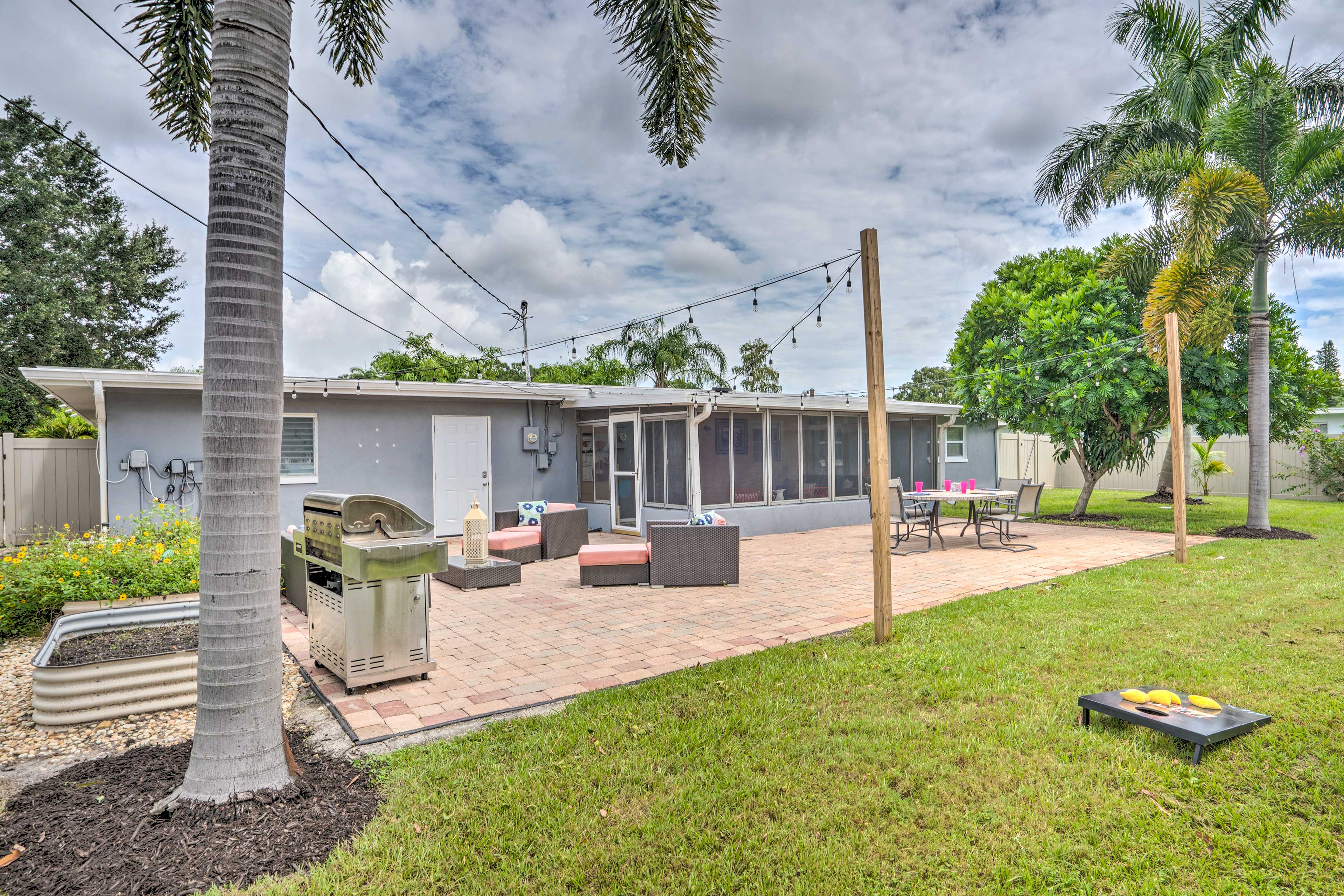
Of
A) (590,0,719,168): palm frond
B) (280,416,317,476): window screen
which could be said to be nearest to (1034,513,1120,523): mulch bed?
(590,0,719,168): palm frond

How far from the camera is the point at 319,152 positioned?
8148 millimetres

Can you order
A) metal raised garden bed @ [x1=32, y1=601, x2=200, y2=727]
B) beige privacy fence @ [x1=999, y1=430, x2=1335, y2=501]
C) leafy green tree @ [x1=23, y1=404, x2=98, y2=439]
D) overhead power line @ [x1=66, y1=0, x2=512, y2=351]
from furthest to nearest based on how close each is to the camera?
beige privacy fence @ [x1=999, y1=430, x2=1335, y2=501], leafy green tree @ [x1=23, y1=404, x2=98, y2=439], overhead power line @ [x1=66, y1=0, x2=512, y2=351], metal raised garden bed @ [x1=32, y1=601, x2=200, y2=727]

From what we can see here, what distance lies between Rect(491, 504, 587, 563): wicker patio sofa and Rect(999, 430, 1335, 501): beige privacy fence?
47.5ft

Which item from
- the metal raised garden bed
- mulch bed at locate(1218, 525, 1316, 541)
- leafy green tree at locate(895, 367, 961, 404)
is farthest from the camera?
leafy green tree at locate(895, 367, 961, 404)

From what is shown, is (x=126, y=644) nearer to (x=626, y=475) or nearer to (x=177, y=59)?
(x=177, y=59)

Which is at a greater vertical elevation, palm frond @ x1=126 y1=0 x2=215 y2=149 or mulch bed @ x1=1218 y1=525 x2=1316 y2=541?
palm frond @ x1=126 y1=0 x2=215 y2=149

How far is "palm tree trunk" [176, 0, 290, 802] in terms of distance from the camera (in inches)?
98.3

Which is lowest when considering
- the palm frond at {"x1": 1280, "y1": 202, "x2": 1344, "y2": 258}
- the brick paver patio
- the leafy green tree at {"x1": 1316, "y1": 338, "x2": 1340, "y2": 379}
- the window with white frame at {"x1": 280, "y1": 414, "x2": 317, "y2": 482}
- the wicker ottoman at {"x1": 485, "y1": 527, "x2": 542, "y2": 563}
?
the brick paver patio

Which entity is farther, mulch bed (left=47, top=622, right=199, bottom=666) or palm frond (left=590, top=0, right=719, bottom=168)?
palm frond (left=590, top=0, right=719, bottom=168)

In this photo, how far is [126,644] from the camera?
411 centimetres

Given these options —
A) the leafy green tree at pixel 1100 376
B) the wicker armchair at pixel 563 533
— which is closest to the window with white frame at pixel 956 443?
the leafy green tree at pixel 1100 376

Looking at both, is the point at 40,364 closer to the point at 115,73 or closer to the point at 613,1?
the point at 115,73

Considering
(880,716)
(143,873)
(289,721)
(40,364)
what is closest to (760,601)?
(880,716)

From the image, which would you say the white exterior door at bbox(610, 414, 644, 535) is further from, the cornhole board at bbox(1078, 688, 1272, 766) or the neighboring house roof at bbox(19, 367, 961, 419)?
the cornhole board at bbox(1078, 688, 1272, 766)
